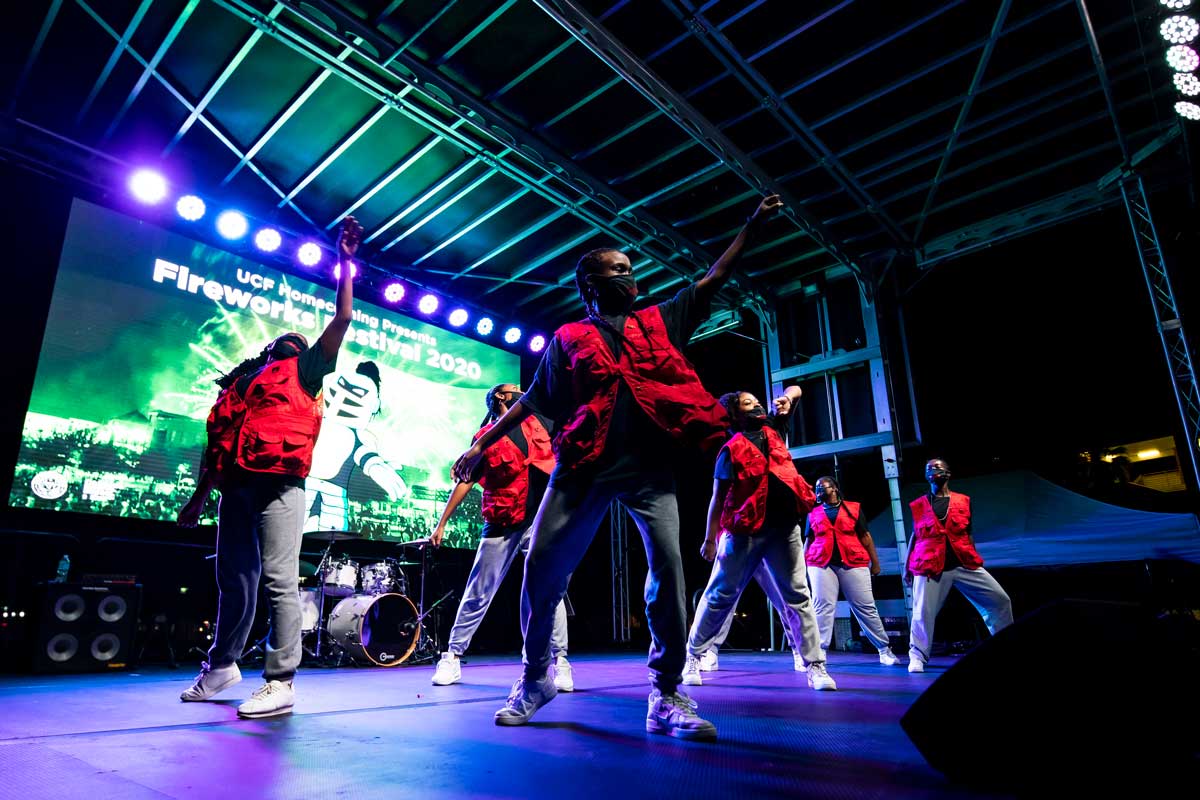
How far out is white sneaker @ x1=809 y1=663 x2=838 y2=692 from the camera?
3.62 m

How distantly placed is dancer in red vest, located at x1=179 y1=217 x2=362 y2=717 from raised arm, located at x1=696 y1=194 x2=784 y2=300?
1446mm

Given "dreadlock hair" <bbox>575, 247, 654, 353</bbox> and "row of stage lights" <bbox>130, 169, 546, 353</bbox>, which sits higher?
"row of stage lights" <bbox>130, 169, 546, 353</bbox>

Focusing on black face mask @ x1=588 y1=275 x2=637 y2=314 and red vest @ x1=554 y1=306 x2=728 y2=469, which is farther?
black face mask @ x1=588 y1=275 x2=637 y2=314

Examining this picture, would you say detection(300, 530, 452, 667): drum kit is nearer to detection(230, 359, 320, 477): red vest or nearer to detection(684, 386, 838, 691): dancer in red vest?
detection(684, 386, 838, 691): dancer in red vest

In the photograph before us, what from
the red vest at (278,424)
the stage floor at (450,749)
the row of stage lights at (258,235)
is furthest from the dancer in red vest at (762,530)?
the row of stage lights at (258,235)

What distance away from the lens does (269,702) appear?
2641 mm

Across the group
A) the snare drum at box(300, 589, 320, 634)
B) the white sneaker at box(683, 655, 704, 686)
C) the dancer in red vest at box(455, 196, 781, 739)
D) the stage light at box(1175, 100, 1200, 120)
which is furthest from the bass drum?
the stage light at box(1175, 100, 1200, 120)

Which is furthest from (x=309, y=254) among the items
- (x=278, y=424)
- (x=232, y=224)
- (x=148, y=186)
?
(x=278, y=424)

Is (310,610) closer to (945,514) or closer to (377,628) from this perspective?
(377,628)

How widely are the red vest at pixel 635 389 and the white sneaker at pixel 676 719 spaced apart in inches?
33.3

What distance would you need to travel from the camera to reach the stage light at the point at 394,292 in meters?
8.92

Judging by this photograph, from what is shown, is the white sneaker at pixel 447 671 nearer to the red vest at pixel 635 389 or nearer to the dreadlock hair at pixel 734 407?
the dreadlock hair at pixel 734 407

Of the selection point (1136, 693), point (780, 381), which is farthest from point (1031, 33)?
point (1136, 693)

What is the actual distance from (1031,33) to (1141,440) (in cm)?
614
